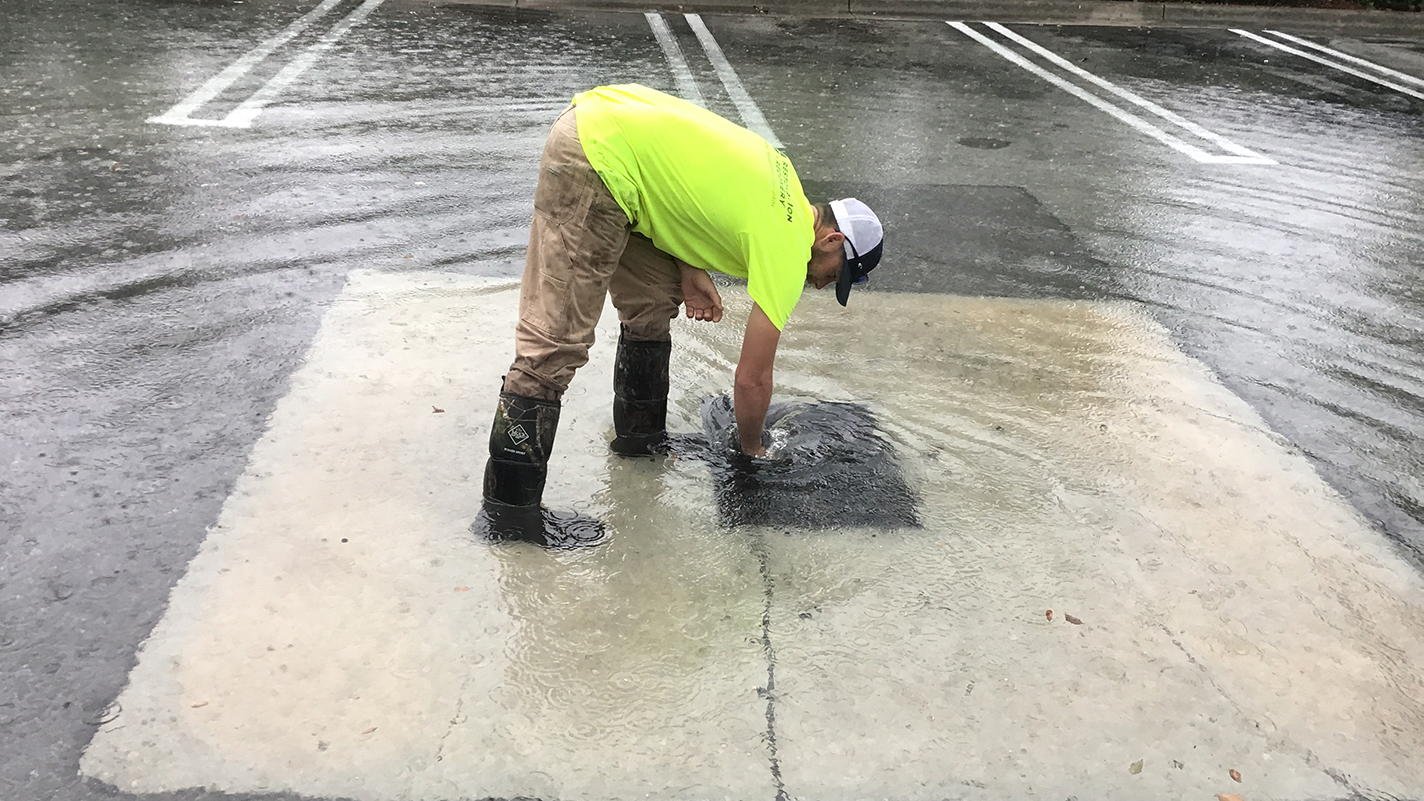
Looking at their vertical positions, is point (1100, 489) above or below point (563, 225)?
below

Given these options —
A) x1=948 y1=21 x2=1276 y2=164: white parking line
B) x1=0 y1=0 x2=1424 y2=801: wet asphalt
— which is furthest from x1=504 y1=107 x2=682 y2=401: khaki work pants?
x1=948 y1=21 x2=1276 y2=164: white parking line

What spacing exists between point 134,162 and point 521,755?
489cm

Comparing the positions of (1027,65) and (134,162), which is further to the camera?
(1027,65)

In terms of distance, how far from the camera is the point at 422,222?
5.35 metres

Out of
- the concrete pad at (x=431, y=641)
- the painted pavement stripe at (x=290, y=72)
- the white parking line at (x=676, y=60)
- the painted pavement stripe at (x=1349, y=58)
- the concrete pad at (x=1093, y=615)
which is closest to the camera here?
the concrete pad at (x=431, y=641)

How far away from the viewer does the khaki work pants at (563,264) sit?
9.15 ft

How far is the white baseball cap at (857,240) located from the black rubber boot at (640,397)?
69 cm

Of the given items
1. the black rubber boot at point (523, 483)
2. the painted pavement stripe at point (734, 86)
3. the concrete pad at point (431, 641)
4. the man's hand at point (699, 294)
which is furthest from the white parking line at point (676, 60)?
the black rubber boot at point (523, 483)

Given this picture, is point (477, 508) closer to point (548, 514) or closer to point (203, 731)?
point (548, 514)

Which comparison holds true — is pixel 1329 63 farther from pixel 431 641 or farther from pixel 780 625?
pixel 431 641

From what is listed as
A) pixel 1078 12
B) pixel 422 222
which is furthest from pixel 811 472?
pixel 1078 12

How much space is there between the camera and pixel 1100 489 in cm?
345

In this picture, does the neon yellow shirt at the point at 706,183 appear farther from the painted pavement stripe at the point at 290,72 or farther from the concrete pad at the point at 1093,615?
the painted pavement stripe at the point at 290,72

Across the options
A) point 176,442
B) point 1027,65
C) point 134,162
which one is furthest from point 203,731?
point 1027,65
